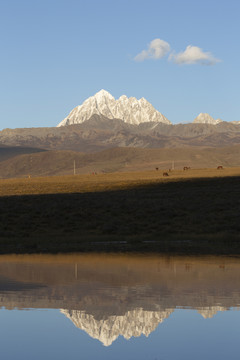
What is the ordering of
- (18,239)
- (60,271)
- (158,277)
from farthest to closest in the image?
1. (18,239)
2. (60,271)
3. (158,277)

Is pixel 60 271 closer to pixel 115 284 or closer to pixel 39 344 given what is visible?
pixel 115 284

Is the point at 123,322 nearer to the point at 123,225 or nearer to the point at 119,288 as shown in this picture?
the point at 119,288

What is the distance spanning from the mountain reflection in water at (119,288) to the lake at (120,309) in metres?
0.02

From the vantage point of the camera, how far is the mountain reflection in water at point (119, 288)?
1402 cm

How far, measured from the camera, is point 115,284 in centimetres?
1897

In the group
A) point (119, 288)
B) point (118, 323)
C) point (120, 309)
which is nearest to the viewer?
point (118, 323)

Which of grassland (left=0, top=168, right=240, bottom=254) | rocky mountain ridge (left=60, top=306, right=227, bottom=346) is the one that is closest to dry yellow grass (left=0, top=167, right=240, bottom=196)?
grassland (left=0, top=168, right=240, bottom=254)

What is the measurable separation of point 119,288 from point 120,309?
10.3 feet

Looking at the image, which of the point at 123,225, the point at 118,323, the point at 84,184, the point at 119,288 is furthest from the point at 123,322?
the point at 84,184

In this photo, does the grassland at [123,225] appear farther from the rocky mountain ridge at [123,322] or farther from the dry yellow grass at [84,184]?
the dry yellow grass at [84,184]

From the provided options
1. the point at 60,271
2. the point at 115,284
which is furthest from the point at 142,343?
the point at 60,271

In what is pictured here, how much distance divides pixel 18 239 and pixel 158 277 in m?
15.6

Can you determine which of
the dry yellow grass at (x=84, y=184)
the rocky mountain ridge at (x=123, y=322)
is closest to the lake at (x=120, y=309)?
the rocky mountain ridge at (x=123, y=322)

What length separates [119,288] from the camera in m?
18.2
